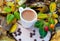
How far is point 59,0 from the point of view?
112 centimetres

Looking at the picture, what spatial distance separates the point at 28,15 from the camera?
1.00 m

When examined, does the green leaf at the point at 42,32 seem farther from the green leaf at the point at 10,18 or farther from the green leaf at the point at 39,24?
the green leaf at the point at 10,18

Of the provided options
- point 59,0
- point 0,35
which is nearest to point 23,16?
point 0,35

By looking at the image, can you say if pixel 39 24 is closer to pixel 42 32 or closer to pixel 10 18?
pixel 42 32

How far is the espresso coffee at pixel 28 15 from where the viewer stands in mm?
992

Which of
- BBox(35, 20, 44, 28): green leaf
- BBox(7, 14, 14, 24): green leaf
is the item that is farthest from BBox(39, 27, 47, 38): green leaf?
BBox(7, 14, 14, 24): green leaf

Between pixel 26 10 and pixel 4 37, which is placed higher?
pixel 26 10

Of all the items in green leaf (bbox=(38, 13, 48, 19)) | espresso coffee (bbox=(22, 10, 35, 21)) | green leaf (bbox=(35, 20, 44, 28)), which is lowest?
green leaf (bbox=(35, 20, 44, 28))

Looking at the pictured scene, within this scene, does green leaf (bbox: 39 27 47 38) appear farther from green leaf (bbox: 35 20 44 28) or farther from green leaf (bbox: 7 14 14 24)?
green leaf (bbox: 7 14 14 24)

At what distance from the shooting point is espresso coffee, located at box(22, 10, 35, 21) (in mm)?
992

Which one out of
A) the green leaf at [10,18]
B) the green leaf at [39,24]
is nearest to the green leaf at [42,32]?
the green leaf at [39,24]

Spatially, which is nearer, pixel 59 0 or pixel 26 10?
pixel 26 10

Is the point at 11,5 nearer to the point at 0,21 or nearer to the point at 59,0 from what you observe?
the point at 0,21

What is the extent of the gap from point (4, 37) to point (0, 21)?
91mm
